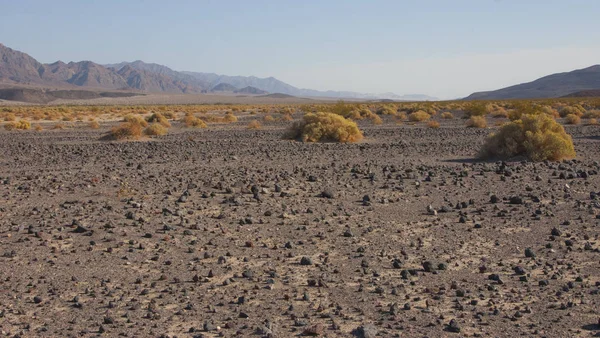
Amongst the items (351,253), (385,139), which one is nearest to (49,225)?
(351,253)

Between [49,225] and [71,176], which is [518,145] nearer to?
[71,176]

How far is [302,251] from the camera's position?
901 centimetres

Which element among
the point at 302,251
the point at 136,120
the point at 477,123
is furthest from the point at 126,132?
the point at 302,251

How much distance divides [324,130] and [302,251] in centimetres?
1881

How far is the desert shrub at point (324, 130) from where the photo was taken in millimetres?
27078

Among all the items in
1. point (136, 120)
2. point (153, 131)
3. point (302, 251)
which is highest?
point (136, 120)

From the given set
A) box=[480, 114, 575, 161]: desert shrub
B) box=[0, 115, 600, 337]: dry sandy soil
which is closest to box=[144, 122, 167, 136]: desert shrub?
box=[0, 115, 600, 337]: dry sandy soil

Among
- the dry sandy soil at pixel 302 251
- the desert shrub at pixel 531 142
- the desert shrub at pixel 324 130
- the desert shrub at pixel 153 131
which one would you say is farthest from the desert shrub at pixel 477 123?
the dry sandy soil at pixel 302 251

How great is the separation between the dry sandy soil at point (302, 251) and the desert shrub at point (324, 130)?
9804 millimetres

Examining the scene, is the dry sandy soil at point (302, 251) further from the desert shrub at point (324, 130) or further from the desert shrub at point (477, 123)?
the desert shrub at point (477, 123)

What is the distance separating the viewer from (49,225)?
10.4 m

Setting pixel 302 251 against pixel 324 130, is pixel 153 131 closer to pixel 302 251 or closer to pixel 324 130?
pixel 324 130

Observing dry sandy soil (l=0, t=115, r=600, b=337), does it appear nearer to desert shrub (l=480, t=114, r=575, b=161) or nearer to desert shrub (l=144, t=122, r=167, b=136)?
desert shrub (l=480, t=114, r=575, b=161)

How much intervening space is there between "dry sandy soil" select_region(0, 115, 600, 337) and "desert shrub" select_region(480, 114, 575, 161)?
1763 millimetres
